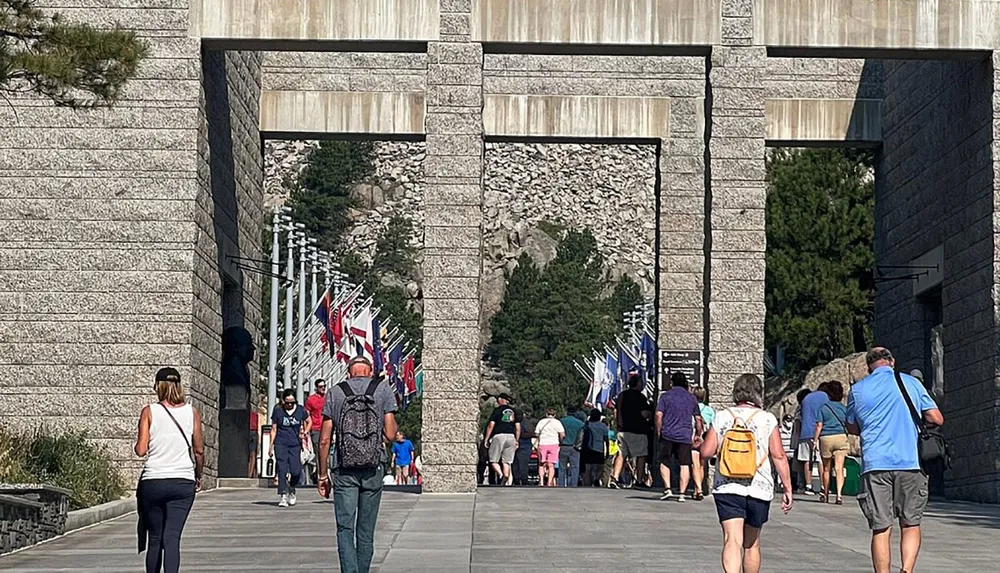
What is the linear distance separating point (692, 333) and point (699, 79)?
4948mm

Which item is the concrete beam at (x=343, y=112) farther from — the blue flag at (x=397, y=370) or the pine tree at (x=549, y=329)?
the pine tree at (x=549, y=329)

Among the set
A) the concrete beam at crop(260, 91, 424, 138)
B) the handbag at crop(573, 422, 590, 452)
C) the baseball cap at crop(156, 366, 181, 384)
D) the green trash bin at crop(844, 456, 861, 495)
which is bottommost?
the green trash bin at crop(844, 456, 861, 495)

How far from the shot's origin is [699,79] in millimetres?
32469

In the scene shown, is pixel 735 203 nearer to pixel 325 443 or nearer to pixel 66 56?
pixel 66 56

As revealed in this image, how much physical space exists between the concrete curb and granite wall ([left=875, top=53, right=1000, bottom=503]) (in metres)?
12.2

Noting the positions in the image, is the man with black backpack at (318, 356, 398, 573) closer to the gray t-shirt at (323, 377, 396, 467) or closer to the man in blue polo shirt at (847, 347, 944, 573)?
the gray t-shirt at (323, 377, 396, 467)

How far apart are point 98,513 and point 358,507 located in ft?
26.3

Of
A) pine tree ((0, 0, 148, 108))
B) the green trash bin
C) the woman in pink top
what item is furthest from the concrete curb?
the woman in pink top

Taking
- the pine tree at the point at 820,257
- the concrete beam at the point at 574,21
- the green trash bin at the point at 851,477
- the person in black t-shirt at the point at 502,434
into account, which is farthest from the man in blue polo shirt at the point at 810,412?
the pine tree at the point at 820,257

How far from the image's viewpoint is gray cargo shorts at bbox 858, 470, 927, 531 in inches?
494

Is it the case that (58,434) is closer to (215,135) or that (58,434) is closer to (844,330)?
(215,135)

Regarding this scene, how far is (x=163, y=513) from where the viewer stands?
12750mm

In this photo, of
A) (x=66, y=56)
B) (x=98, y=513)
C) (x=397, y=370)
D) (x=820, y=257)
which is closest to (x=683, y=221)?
(x=98, y=513)

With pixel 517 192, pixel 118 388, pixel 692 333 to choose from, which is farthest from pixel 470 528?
pixel 517 192
